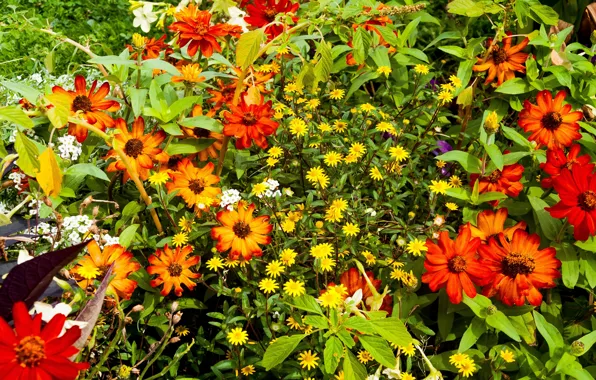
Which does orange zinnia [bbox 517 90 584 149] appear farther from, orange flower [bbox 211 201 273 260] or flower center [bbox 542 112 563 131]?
orange flower [bbox 211 201 273 260]

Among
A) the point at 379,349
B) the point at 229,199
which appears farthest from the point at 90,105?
the point at 379,349

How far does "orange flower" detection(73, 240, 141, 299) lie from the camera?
1.20 m

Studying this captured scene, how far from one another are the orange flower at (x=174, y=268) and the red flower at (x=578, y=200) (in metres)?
0.74

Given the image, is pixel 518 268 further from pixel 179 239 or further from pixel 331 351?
pixel 179 239

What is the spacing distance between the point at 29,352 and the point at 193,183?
2.17 feet

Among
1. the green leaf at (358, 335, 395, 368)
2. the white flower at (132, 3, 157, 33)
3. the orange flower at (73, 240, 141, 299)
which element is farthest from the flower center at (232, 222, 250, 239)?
the white flower at (132, 3, 157, 33)

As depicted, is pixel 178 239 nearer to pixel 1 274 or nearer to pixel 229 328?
pixel 229 328

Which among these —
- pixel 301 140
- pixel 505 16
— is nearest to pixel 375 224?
pixel 301 140

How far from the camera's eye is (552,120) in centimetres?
154

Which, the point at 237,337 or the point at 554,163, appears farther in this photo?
the point at 554,163

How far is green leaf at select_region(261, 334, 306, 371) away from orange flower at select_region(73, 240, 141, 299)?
291 mm

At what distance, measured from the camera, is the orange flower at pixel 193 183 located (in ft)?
4.54

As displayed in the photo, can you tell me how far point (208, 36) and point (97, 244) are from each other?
1.71 ft

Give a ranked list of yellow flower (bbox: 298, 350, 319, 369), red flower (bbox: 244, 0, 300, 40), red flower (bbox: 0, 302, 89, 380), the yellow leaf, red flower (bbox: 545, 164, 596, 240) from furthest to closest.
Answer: red flower (bbox: 244, 0, 300, 40)
red flower (bbox: 545, 164, 596, 240)
yellow flower (bbox: 298, 350, 319, 369)
the yellow leaf
red flower (bbox: 0, 302, 89, 380)
